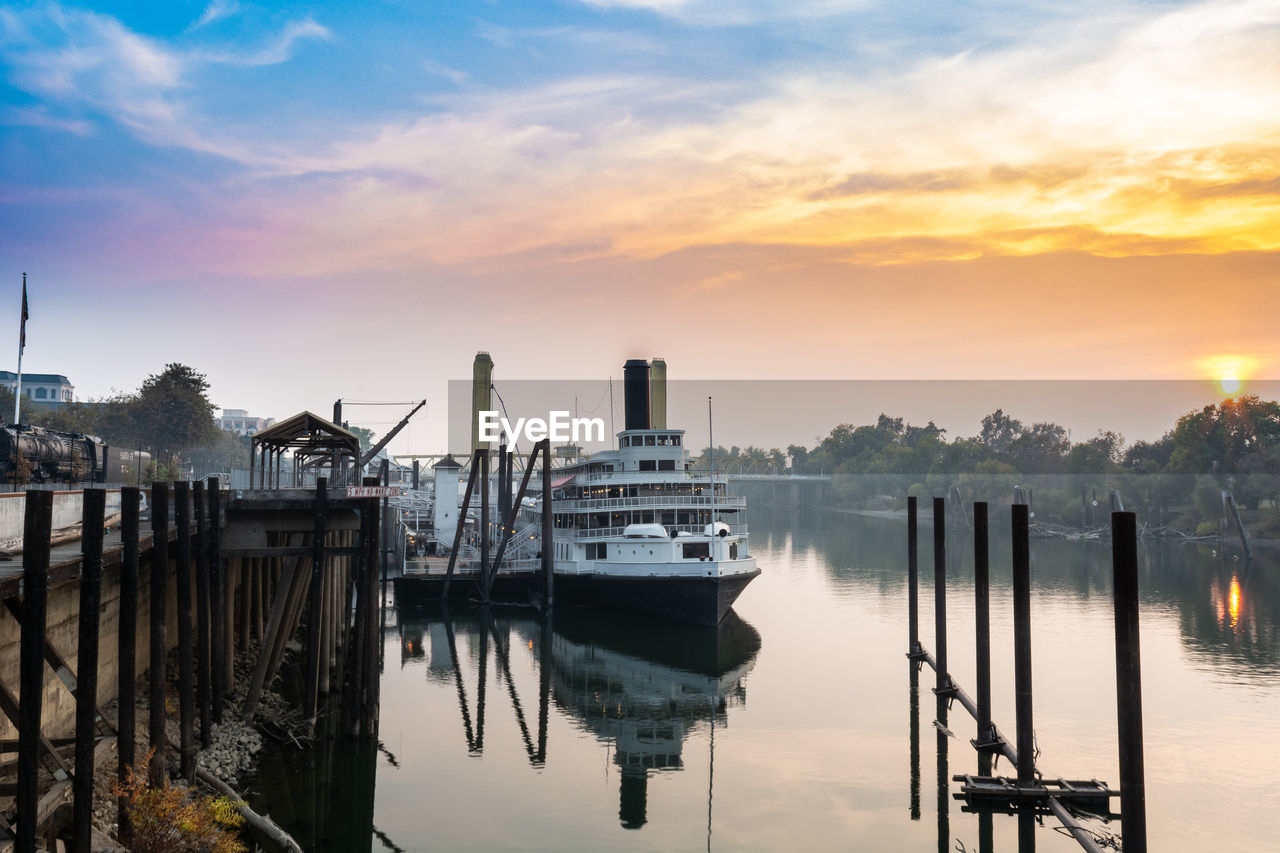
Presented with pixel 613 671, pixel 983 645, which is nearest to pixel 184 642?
pixel 983 645

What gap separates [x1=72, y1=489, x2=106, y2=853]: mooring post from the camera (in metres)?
11.7

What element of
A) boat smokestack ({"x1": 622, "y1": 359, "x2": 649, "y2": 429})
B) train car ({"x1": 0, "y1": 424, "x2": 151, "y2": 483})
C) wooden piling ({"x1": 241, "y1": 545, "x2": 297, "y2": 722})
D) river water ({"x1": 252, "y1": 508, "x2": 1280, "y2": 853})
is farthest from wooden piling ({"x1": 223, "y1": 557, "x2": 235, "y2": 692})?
boat smokestack ({"x1": 622, "y1": 359, "x2": 649, "y2": 429})

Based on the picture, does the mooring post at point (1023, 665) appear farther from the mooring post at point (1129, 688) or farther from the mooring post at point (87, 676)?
the mooring post at point (87, 676)

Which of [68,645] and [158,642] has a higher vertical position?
[158,642]

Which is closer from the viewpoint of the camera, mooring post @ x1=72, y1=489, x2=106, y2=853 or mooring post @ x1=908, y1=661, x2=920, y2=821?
mooring post @ x1=72, y1=489, x2=106, y2=853

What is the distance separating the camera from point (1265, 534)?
8156cm

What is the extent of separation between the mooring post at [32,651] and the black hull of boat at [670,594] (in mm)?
31879

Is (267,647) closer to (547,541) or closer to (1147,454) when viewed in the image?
(547,541)

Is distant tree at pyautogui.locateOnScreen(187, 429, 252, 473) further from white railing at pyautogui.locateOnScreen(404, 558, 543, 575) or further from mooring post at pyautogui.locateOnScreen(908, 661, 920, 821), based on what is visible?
mooring post at pyautogui.locateOnScreen(908, 661, 920, 821)

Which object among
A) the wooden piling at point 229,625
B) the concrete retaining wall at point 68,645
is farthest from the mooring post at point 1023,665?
the wooden piling at point 229,625

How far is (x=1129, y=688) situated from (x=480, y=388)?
258 feet

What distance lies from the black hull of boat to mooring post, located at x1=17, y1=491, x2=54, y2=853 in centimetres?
3188

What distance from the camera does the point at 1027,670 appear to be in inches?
750

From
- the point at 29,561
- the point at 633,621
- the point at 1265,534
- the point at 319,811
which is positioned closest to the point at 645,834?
the point at 319,811
